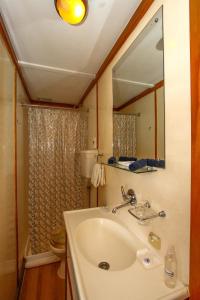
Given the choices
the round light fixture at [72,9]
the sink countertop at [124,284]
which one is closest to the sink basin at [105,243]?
the sink countertop at [124,284]

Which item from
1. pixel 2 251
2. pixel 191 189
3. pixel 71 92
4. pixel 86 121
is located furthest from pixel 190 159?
pixel 71 92

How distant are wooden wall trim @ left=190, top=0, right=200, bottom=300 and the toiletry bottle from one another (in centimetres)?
7

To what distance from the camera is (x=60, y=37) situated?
1.13 meters

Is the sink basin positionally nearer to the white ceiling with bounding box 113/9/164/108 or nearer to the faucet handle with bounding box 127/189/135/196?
the faucet handle with bounding box 127/189/135/196

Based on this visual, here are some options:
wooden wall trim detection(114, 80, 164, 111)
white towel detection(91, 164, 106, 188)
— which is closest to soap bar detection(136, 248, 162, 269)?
white towel detection(91, 164, 106, 188)

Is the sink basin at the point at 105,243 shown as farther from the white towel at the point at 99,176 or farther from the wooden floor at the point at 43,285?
the wooden floor at the point at 43,285

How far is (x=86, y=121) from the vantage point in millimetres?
2250

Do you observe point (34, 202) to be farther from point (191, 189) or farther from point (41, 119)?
point (191, 189)

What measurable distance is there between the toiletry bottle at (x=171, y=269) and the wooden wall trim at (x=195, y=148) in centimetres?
7

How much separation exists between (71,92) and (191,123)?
193cm

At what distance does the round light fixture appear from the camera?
0.83 metres

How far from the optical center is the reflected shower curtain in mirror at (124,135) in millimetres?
1136

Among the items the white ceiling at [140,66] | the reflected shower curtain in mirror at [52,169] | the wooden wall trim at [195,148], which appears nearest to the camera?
the wooden wall trim at [195,148]

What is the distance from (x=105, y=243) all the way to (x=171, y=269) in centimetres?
51
